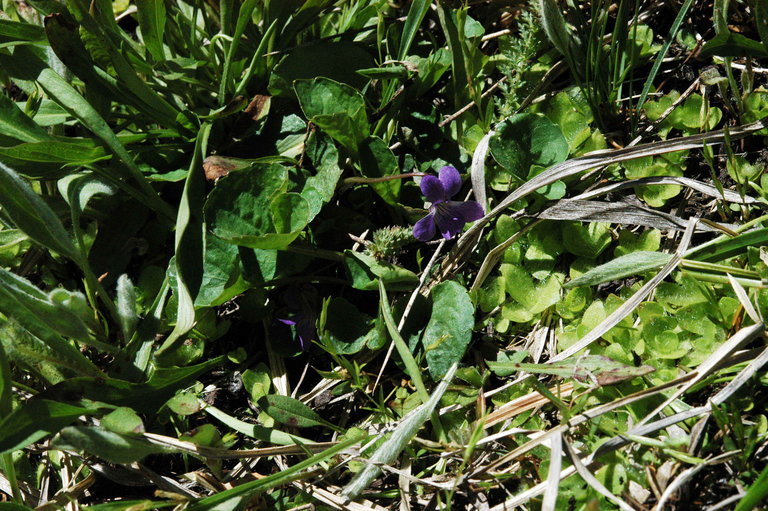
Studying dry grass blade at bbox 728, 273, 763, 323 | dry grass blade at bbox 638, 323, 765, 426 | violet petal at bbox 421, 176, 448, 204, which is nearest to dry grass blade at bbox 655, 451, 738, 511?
dry grass blade at bbox 638, 323, 765, 426

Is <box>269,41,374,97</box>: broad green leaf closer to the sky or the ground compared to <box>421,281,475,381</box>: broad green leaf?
closer to the sky

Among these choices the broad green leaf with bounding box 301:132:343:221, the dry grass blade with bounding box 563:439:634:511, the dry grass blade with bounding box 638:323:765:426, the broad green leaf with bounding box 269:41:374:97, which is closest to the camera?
the dry grass blade with bounding box 563:439:634:511

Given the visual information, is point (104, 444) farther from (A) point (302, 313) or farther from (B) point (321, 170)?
(B) point (321, 170)

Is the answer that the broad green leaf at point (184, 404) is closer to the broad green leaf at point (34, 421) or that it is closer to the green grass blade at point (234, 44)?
the broad green leaf at point (34, 421)

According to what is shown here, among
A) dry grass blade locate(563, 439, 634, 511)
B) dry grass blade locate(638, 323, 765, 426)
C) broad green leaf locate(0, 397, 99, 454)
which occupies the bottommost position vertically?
dry grass blade locate(563, 439, 634, 511)

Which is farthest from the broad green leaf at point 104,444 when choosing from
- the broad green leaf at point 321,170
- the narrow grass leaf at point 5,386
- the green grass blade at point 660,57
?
the green grass blade at point 660,57

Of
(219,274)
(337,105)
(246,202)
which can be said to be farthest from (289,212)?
(337,105)

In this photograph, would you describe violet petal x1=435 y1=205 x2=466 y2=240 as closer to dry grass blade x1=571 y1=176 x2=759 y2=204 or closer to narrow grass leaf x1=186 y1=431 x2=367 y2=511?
dry grass blade x1=571 y1=176 x2=759 y2=204
